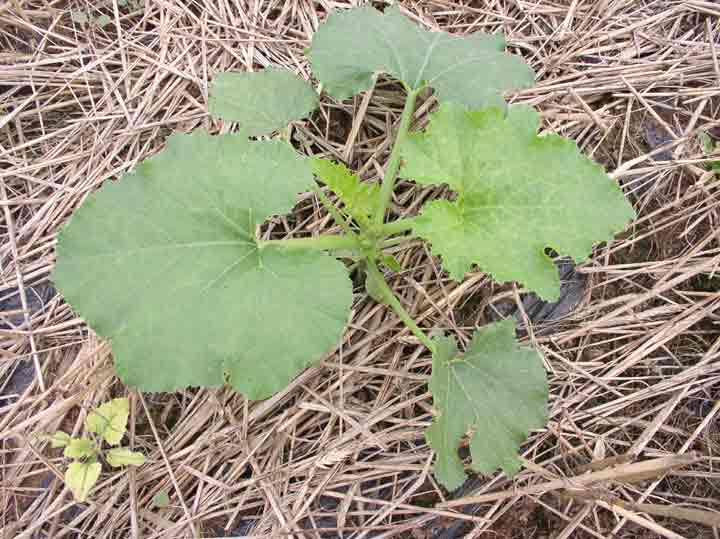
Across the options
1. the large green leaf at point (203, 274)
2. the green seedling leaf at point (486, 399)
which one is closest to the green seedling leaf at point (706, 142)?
the green seedling leaf at point (486, 399)

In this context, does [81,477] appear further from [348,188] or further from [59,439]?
[348,188]

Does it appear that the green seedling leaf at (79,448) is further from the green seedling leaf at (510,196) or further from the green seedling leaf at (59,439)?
the green seedling leaf at (510,196)

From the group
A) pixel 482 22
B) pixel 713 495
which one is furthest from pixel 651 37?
pixel 713 495

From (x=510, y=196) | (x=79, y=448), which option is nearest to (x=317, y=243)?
(x=510, y=196)

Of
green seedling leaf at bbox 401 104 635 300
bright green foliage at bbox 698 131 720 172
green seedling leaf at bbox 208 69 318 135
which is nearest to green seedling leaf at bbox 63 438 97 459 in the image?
green seedling leaf at bbox 208 69 318 135

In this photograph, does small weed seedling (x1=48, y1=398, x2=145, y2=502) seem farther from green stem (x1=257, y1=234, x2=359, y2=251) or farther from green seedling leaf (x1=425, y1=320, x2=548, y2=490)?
green seedling leaf (x1=425, y1=320, x2=548, y2=490)

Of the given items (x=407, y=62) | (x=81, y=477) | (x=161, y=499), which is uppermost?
(x=407, y=62)
